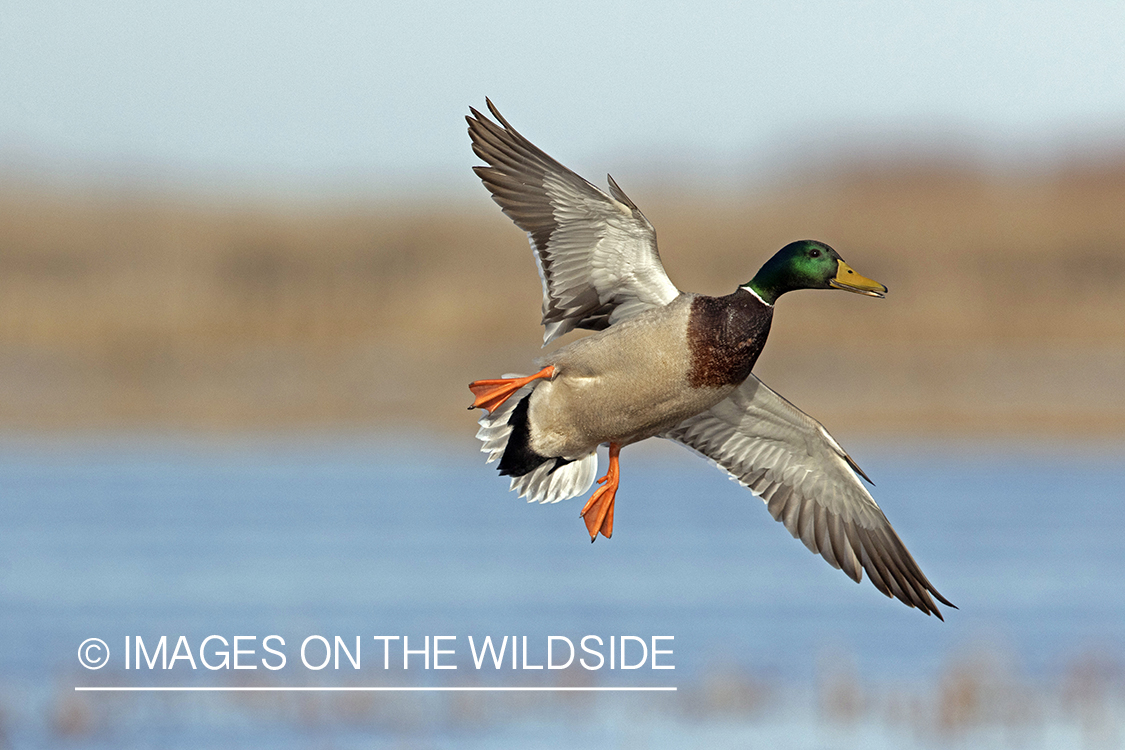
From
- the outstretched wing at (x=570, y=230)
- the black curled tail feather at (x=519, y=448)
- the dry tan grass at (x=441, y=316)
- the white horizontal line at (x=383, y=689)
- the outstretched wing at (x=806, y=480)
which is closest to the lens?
the outstretched wing at (x=570, y=230)

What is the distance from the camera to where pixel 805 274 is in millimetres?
6121

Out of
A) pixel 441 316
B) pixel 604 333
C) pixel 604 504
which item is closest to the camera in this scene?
pixel 604 333

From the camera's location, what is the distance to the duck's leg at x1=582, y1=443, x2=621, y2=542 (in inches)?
255

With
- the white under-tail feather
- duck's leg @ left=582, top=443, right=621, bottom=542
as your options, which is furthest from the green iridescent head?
the white under-tail feather

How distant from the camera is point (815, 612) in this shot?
11836 millimetres

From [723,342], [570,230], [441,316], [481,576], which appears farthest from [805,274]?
[441,316]

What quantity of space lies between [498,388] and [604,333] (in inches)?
18.1

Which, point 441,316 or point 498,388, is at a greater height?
point 441,316

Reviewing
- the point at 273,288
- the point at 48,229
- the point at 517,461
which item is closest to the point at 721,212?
the point at 273,288

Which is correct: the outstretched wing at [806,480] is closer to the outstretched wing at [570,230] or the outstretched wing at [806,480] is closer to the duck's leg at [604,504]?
the duck's leg at [604,504]

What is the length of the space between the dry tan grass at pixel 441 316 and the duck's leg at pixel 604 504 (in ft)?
38.7

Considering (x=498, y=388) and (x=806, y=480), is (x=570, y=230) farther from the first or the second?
(x=806, y=480)

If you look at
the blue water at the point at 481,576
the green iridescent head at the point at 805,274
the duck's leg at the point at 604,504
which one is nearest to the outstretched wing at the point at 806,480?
the duck's leg at the point at 604,504

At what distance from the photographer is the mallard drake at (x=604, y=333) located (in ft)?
19.1
